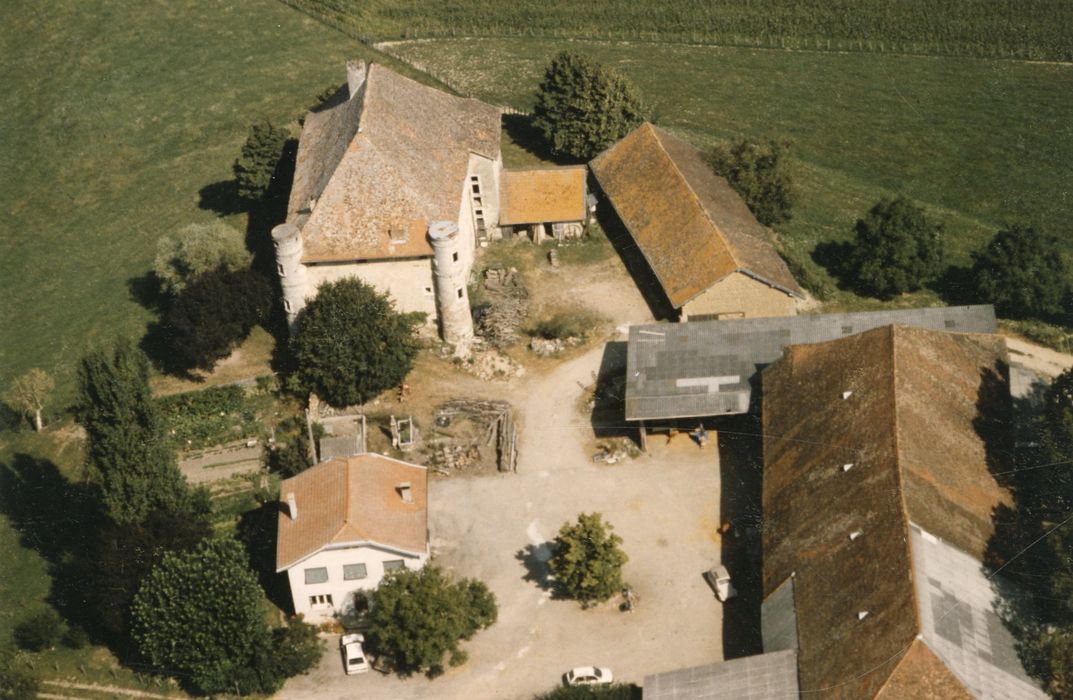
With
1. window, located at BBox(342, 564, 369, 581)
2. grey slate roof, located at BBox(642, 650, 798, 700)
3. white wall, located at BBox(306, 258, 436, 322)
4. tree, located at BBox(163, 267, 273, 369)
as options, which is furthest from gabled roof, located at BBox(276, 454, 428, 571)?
white wall, located at BBox(306, 258, 436, 322)

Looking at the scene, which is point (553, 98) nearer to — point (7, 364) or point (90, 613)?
point (7, 364)

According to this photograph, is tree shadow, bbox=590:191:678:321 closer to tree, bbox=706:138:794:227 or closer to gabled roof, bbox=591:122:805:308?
gabled roof, bbox=591:122:805:308

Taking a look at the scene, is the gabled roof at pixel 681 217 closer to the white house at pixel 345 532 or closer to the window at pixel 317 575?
the white house at pixel 345 532

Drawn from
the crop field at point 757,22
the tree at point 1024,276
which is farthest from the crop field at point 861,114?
the tree at point 1024,276

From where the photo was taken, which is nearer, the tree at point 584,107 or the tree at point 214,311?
the tree at point 214,311

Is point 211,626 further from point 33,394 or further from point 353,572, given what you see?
point 33,394

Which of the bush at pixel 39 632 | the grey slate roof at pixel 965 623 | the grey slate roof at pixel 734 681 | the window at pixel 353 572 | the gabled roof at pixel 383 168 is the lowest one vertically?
the bush at pixel 39 632

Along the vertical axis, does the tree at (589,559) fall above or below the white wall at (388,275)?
below
